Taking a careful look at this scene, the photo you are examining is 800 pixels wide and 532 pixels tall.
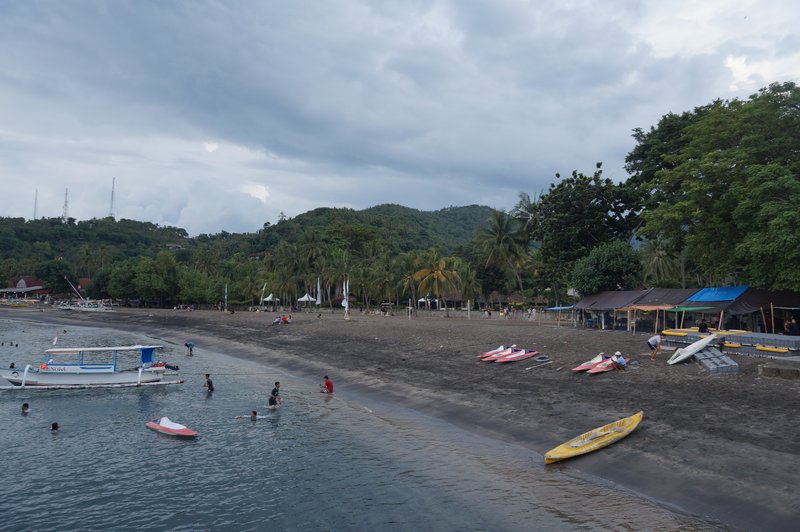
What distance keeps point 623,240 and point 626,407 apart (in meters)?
40.1

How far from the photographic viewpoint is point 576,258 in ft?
189

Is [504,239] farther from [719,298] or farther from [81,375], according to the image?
[81,375]

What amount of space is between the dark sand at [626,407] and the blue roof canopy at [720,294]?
5.47 metres

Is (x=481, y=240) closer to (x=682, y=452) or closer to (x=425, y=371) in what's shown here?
(x=425, y=371)

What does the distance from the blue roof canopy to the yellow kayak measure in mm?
21864

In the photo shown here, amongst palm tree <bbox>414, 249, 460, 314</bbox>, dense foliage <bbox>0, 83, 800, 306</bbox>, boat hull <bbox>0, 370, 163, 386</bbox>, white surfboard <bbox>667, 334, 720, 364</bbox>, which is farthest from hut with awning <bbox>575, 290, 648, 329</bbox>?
boat hull <bbox>0, 370, 163, 386</bbox>

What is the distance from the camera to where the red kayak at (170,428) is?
21.7m

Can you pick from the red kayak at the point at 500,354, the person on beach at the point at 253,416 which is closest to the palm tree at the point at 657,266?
the red kayak at the point at 500,354

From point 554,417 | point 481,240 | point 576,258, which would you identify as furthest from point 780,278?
point 481,240

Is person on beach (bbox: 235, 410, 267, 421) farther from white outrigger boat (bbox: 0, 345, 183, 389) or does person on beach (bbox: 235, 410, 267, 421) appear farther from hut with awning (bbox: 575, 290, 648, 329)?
hut with awning (bbox: 575, 290, 648, 329)

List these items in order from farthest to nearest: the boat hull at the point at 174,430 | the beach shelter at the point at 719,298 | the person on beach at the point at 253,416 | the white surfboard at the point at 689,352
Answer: the beach shelter at the point at 719,298, the white surfboard at the point at 689,352, the person on beach at the point at 253,416, the boat hull at the point at 174,430

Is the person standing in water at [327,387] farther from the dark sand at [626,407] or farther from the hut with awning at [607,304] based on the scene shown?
the hut with awning at [607,304]

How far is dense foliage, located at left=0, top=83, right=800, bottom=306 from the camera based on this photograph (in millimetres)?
31266

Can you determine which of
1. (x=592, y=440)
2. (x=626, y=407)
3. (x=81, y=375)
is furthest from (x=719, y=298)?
(x=81, y=375)
